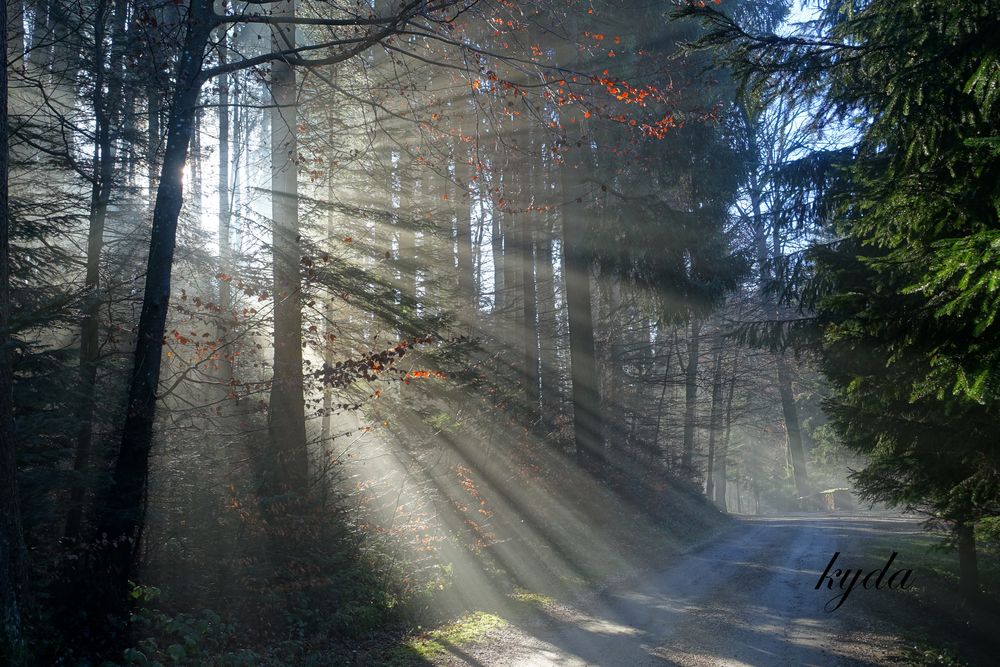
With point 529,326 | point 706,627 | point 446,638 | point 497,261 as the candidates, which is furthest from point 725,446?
point 446,638

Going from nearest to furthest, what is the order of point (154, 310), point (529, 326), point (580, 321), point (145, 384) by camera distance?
point (145, 384)
point (154, 310)
point (580, 321)
point (529, 326)

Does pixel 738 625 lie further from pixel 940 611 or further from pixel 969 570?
pixel 969 570

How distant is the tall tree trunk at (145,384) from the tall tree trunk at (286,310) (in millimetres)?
2347

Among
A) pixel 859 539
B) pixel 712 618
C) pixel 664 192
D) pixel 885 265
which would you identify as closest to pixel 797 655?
pixel 712 618

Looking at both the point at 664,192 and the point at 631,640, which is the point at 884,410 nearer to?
the point at 631,640

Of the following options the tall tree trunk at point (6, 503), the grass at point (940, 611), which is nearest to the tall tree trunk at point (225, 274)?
the tall tree trunk at point (6, 503)

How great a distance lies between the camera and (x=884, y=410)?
945 centimetres

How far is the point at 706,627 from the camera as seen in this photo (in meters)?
8.75

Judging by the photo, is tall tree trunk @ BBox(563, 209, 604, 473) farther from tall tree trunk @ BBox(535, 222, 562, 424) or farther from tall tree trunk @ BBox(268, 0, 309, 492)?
tall tree trunk @ BBox(268, 0, 309, 492)

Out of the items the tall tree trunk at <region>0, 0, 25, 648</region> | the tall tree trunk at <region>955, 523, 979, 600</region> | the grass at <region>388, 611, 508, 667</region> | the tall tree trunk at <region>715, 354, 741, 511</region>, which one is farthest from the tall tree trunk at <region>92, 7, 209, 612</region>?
the tall tree trunk at <region>715, 354, 741, 511</region>

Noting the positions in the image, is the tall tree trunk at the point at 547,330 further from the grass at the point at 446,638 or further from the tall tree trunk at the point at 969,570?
the tall tree trunk at the point at 969,570

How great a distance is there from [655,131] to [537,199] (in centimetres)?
844

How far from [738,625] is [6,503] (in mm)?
8164

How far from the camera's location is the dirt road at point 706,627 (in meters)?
7.58
